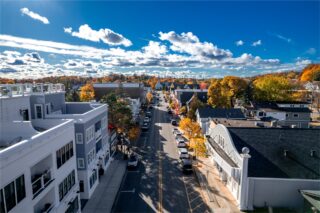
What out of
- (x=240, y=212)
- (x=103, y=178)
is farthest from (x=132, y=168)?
(x=240, y=212)

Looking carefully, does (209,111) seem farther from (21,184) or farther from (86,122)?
(21,184)

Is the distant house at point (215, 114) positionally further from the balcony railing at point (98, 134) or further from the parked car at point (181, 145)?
the balcony railing at point (98, 134)

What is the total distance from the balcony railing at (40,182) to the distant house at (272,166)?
15720mm

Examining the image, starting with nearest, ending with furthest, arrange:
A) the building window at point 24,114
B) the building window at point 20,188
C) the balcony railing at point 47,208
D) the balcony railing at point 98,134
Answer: the building window at point 20,188, the balcony railing at point 47,208, the building window at point 24,114, the balcony railing at point 98,134

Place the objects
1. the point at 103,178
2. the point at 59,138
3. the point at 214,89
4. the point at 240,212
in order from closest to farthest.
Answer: the point at 59,138, the point at 240,212, the point at 103,178, the point at 214,89

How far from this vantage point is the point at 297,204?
20250 millimetres

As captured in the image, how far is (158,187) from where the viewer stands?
24.8 m

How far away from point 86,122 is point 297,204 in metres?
21.7

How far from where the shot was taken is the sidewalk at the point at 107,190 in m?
20.9

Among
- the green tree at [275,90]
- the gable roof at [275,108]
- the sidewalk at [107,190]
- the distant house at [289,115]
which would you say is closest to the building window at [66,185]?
the sidewalk at [107,190]

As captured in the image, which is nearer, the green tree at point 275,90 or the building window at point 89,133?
the building window at point 89,133

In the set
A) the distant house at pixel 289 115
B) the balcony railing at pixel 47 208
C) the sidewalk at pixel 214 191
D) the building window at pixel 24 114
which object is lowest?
the sidewalk at pixel 214 191

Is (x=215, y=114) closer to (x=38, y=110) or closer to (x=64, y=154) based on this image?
(x=38, y=110)

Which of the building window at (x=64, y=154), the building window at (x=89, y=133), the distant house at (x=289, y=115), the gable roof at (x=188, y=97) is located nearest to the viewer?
the building window at (x=64, y=154)
